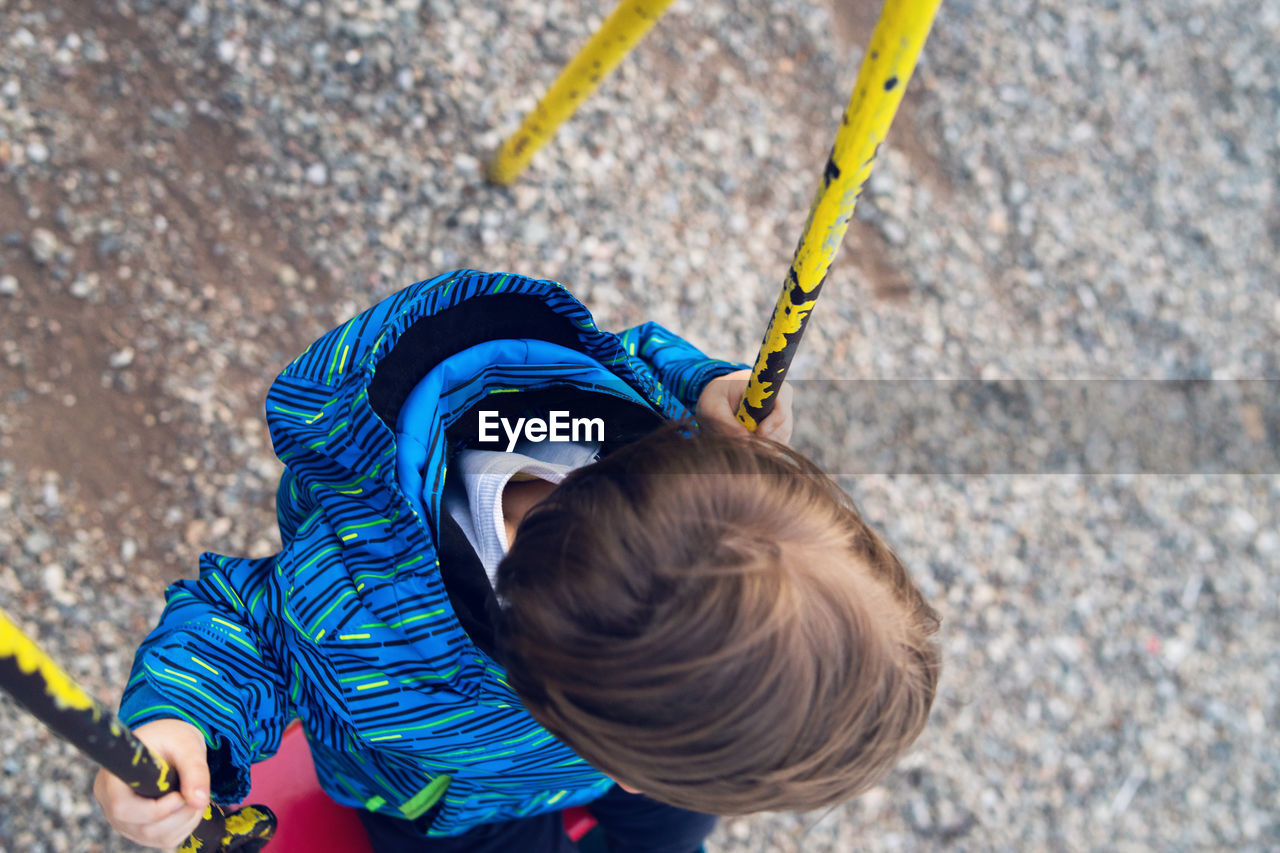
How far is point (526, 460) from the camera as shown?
1054 mm

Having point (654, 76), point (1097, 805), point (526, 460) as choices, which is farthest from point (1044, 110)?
point (526, 460)

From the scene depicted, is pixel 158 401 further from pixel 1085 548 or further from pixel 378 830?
pixel 1085 548

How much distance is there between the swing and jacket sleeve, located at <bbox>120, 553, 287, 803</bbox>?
0.07 meters

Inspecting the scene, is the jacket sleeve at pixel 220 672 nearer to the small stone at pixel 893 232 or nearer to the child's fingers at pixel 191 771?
the child's fingers at pixel 191 771

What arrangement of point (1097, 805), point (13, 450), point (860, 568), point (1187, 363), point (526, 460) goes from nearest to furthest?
point (860, 568) → point (526, 460) → point (13, 450) → point (1097, 805) → point (1187, 363)

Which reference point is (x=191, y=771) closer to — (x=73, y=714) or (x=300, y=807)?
(x=73, y=714)

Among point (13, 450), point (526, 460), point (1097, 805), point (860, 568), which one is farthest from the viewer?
point (1097, 805)

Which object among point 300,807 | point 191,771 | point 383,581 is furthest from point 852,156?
point 300,807

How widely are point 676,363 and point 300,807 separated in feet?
2.60

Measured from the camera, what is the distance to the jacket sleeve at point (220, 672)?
37.4 inches

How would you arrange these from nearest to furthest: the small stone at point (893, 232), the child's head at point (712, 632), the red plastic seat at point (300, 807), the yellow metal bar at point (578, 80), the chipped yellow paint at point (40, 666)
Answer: the chipped yellow paint at point (40, 666)
the child's head at point (712, 632)
the red plastic seat at point (300, 807)
the yellow metal bar at point (578, 80)
the small stone at point (893, 232)

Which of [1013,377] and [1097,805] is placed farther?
[1013,377]

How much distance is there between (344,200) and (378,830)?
1261 mm

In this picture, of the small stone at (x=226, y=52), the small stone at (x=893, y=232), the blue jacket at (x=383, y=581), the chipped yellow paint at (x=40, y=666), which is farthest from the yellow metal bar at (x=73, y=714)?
the small stone at (x=893, y=232)
